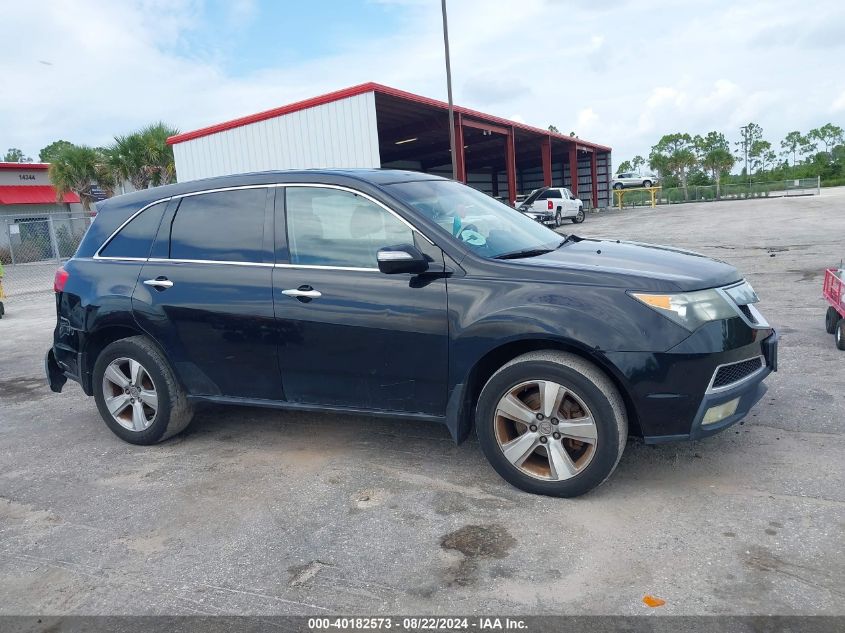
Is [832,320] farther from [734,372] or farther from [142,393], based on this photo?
[142,393]

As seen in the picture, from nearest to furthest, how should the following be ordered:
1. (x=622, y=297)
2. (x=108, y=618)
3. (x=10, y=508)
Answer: (x=108, y=618)
(x=622, y=297)
(x=10, y=508)

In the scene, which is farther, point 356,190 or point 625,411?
point 356,190

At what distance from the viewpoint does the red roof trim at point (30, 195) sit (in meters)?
32.9

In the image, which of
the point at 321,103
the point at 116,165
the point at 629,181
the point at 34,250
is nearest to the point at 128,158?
the point at 116,165

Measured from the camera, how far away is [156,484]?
4.11 metres

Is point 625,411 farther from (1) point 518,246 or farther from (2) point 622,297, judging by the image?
(1) point 518,246

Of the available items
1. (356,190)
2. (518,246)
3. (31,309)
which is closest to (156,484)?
(356,190)

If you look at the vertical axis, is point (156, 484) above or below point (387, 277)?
below

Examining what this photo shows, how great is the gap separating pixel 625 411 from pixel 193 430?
3.22 m

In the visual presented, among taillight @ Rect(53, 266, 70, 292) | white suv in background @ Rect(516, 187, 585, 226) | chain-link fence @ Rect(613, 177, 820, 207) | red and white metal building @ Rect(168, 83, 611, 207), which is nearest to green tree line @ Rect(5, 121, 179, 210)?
red and white metal building @ Rect(168, 83, 611, 207)

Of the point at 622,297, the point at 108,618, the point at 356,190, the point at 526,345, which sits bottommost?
the point at 108,618

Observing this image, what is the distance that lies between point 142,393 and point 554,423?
2.87 m

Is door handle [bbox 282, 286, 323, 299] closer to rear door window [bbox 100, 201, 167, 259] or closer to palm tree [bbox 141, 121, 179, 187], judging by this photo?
rear door window [bbox 100, 201, 167, 259]

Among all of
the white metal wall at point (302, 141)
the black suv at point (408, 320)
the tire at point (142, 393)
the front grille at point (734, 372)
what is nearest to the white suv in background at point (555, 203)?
the white metal wall at point (302, 141)
